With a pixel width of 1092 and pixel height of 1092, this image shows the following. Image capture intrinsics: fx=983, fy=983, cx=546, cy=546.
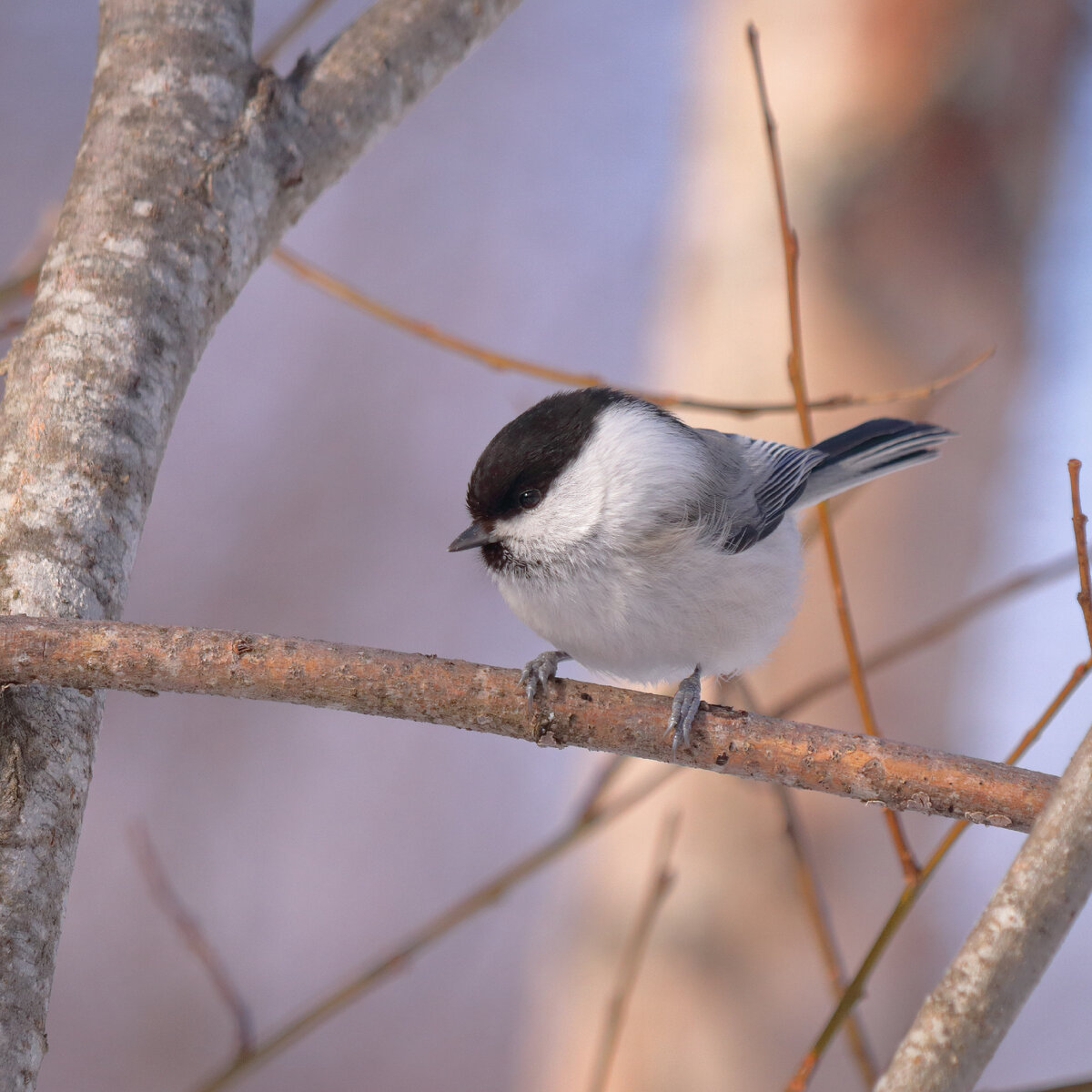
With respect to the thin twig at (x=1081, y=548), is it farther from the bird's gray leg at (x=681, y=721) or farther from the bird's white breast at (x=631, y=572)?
the bird's white breast at (x=631, y=572)

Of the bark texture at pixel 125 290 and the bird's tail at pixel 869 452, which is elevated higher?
the bird's tail at pixel 869 452

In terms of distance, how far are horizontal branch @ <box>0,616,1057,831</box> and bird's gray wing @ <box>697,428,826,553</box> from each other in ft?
1.52

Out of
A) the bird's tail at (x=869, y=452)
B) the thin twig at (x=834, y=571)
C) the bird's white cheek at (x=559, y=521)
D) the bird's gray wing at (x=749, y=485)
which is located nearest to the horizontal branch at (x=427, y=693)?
the thin twig at (x=834, y=571)

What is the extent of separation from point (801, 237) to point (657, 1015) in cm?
169

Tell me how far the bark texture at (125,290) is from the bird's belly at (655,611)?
48 cm

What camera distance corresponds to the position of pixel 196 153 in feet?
3.46

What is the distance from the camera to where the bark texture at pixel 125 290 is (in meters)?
0.76

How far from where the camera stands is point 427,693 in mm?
817

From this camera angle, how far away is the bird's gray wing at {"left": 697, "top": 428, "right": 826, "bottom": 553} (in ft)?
4.23

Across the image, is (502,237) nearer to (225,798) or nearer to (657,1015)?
(225,798)

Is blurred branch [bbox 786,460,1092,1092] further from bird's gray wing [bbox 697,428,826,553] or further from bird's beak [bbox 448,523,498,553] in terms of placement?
bird's beak [bbox 448,523,498,553]

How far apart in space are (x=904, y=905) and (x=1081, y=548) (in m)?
0.34

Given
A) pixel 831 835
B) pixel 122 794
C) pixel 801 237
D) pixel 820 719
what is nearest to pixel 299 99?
pixel 801 237

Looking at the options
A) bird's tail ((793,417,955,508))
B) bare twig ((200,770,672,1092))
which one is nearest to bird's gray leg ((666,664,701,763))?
bare twig ((200,770,672,1092))
